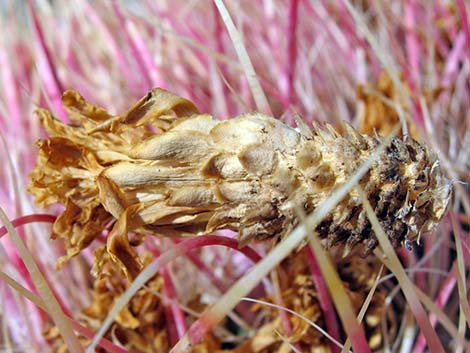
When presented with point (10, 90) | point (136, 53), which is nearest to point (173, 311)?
point (136, 53)

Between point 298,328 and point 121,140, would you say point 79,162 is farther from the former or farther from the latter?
point 298,328

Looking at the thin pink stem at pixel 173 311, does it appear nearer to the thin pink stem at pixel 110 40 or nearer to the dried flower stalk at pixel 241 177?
the dried flower stalk at pixel 241 177

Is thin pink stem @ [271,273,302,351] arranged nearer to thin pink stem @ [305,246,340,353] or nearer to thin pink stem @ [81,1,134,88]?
thin pink stem @ [305,246,340,353]

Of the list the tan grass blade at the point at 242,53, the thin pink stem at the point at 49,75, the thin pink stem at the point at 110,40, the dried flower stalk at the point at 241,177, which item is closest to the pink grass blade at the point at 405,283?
the dried flower stalk at the point at 241,177

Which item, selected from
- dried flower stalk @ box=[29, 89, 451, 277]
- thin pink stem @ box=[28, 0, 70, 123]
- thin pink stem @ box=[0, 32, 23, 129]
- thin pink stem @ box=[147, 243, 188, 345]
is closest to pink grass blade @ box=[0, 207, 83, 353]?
dried flower stalk @ box=[29, 89, 451, 277]

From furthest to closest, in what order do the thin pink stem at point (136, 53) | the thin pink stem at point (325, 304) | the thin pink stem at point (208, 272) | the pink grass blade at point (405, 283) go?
the thin pink stem at point (136, 53), the thin pink stem at point (208, 272), the thin pink stem at point (325, 304), the pink grass blade at point (405, 283)

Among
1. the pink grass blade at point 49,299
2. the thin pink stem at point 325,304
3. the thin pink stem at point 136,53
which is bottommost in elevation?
the thin pink stem at point 325,304

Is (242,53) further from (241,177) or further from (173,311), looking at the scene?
(173,311)
